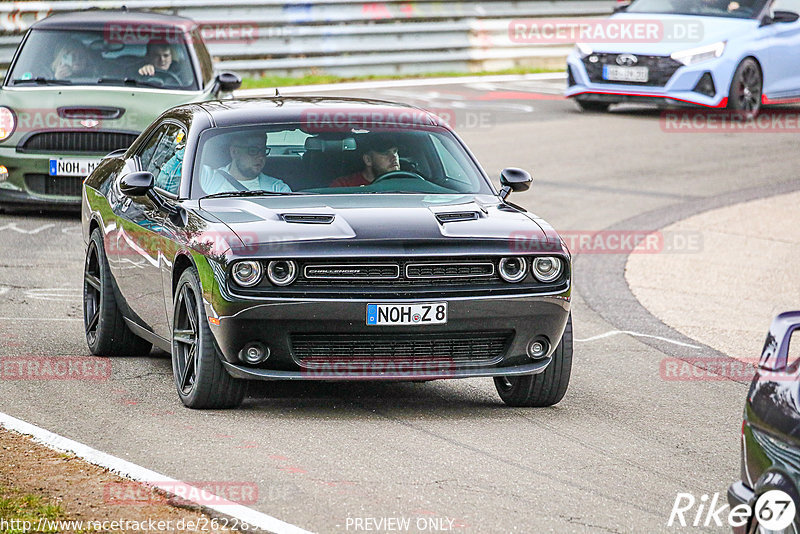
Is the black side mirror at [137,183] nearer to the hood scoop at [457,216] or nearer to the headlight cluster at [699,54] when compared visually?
the hood scoop at [457,216]

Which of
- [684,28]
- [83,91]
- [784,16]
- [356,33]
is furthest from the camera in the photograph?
[356,33]

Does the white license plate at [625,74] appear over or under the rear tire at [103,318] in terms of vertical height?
under

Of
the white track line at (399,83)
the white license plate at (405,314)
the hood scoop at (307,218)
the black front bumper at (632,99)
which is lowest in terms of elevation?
the white track line at (399,83)

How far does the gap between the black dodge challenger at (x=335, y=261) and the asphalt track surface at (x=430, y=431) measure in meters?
0.28

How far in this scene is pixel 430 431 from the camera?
7.02 meters

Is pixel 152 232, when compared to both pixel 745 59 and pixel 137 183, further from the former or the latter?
pixel 745 59

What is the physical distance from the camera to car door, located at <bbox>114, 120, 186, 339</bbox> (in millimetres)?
7926

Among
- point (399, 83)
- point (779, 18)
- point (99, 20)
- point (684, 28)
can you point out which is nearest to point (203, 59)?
point (99, 20)

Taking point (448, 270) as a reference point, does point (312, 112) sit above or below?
above

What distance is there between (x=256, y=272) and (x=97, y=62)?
813 centimetres

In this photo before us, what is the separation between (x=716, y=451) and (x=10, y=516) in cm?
320

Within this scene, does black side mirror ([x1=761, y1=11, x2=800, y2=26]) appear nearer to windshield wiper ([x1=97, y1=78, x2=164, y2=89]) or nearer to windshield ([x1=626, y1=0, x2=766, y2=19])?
windshield ([x1=626, y1=0, x2=766, y2=19])

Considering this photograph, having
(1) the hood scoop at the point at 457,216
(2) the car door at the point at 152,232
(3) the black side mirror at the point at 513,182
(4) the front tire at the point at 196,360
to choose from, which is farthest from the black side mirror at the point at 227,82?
(1) the hood scoop at the point at 457,216

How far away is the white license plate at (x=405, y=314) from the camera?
6965 millimetres
